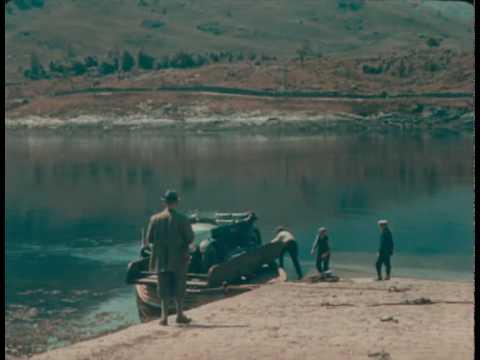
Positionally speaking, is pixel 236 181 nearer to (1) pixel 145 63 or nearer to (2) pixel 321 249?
(2) pixel 321 249

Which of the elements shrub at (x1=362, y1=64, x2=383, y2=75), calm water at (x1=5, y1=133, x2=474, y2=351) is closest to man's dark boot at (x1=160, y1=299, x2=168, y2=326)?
calm water at (x1=5, y1=133, x2=474, y2=351)

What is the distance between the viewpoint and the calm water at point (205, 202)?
29406mm

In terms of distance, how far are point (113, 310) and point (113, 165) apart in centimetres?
5136

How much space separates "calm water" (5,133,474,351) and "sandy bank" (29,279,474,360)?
17.2 ft

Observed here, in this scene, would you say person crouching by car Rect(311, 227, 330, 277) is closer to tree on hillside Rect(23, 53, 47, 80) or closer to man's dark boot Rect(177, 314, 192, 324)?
man's dark boot Rect(177, 314, 192, 324)

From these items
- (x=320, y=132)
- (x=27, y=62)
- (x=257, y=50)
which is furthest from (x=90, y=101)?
(x=257, y=50)

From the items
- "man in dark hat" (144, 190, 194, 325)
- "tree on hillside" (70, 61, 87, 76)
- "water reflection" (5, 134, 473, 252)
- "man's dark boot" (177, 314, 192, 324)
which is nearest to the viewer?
"man in dark hat" (144, 190, 194, 325)

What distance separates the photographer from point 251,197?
54469mm

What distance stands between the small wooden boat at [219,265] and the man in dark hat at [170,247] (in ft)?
21.5

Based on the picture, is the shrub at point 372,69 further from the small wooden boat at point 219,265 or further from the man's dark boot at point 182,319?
the man's dark boot at point 182,319

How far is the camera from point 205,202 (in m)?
51.8

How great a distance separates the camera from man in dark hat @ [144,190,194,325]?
15.2 meters

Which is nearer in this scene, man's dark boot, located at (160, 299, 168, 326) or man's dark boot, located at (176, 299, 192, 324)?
man's dark boot, located at (160, 299, 168, 326)

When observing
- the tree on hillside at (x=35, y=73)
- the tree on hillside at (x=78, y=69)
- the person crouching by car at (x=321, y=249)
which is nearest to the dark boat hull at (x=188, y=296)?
the person crouching by car at (x=321, y=249)
